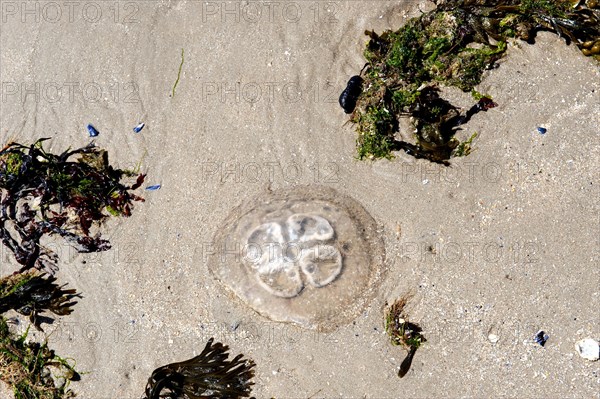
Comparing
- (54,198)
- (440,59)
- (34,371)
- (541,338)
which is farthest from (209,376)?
(440,59)

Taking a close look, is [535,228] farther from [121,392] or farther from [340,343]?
[121,392]

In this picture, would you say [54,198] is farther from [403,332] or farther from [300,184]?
[403,332]

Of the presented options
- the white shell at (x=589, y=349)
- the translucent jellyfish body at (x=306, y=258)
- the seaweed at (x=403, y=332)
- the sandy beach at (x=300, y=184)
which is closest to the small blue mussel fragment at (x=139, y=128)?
the sandy beach at (x=300, y=184)

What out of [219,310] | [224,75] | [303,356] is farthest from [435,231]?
[224,75]

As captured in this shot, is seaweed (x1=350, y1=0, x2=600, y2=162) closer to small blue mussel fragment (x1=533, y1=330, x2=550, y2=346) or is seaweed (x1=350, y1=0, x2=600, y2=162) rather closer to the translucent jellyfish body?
the translucent jellyfish body

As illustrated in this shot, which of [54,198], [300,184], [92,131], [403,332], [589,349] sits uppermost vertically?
[92,131]

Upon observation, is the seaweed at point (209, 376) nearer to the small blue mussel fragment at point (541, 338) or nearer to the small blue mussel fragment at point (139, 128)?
the small blue mussel fragment at point (139, 128)
